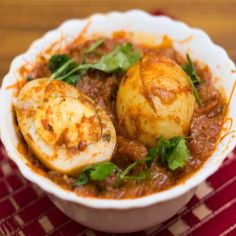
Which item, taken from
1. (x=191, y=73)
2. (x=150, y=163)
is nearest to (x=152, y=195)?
(x=150, y=163)

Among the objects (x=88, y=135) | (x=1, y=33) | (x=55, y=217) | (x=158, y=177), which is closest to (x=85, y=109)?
(x=88, y=135)

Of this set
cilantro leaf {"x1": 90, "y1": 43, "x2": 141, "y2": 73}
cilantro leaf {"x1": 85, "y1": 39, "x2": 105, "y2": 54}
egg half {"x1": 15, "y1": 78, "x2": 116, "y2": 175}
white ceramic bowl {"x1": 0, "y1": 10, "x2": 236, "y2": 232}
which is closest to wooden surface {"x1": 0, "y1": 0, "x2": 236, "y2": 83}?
white ceramic bowl {"x1": 0, "y1": 10, "x2": 236, "y2": 232}

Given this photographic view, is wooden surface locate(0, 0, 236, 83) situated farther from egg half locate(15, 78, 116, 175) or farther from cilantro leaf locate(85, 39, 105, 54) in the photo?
egg half locate(15, 78, 116, 175)

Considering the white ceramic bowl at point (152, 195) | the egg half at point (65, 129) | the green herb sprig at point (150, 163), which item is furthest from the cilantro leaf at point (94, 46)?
the green herb sprig at point (150, 163)

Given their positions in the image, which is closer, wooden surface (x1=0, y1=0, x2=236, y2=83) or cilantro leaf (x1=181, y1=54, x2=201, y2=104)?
cilantro leaf (x1=181, y1=54, x2=201, y2=104)

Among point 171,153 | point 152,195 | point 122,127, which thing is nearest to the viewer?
point 152,195

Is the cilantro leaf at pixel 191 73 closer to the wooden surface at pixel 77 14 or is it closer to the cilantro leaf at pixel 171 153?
the cilantro leaf at pixel 171 153

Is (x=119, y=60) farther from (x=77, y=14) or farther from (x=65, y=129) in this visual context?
(x=77, y=14)

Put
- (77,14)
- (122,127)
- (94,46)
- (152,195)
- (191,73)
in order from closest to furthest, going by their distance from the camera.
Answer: (152,195)
(122,127)
(191,73)
(94,46)
(77,14)
